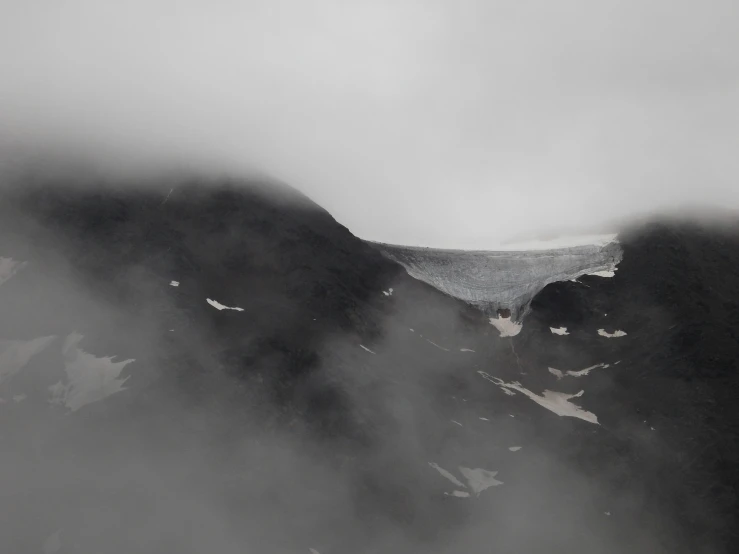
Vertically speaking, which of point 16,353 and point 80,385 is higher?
point 16,353

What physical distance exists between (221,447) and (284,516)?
2403cm

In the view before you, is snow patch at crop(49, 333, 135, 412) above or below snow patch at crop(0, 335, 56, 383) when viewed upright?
below

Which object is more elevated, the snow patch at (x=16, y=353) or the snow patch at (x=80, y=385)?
the snow patch at (x=16, y=353)

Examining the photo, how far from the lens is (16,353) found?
196 meters

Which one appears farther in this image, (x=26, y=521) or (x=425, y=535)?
(x=425, y=535)

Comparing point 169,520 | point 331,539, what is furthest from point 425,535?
point 169,520

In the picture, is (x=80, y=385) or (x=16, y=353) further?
(x=16, y=353)

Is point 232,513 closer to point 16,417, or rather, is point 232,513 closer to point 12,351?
point 16,417

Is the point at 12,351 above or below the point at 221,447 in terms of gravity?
above

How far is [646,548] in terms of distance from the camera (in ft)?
645

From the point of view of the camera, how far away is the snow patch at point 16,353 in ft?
634

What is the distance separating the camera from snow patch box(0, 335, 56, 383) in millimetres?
193375

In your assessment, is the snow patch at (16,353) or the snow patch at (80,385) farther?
the snow patch at (16,353)

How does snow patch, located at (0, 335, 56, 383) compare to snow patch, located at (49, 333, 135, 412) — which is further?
snow patch, located at (0, 335, 56, 383)
